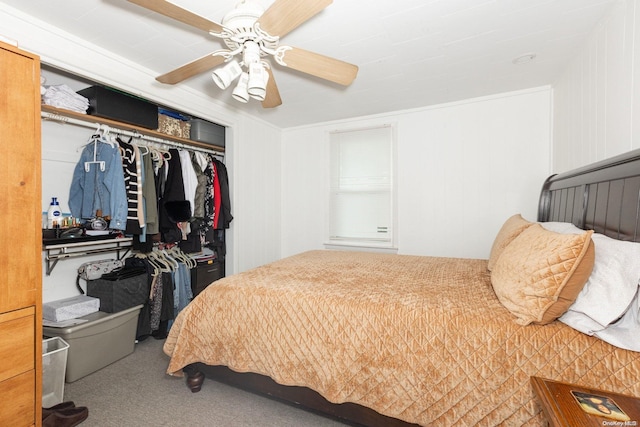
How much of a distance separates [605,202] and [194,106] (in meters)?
3.16

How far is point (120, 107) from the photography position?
2.50 metres

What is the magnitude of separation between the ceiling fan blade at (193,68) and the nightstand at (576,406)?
2060mm

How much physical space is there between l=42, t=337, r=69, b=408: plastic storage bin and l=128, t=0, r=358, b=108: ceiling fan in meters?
1.85

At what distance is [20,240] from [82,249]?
150 cm

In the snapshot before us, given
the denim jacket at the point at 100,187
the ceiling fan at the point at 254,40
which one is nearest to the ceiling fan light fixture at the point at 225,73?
the ceiling fan at the point at 254,40

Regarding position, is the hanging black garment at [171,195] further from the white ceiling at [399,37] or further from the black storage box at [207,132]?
the white ceiling at [399,37]

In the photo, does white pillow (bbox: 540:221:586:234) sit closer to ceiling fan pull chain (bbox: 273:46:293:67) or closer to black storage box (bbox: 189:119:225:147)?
ceiling fan pull chain (bbox: 273:46:293:67)

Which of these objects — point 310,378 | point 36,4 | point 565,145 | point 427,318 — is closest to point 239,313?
point 310,378

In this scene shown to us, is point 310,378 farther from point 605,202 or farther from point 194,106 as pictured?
point 194,106

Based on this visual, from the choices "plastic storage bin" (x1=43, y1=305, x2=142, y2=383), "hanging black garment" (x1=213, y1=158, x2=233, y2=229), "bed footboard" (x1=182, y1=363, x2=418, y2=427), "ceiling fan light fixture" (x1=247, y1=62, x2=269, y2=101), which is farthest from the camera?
"hanging black garment" (x1=213, y1=158, x2=233, y2=229)

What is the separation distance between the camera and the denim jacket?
239cm

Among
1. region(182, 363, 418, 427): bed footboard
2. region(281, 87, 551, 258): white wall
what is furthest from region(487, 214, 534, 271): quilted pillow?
region(182, 363, 418, 427): bed footboard

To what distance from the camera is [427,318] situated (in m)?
1.32

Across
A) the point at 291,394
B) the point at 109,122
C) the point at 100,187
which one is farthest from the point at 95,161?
the point at 291,394
